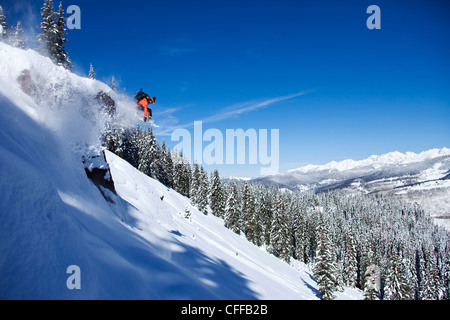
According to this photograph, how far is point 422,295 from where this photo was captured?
56562mm

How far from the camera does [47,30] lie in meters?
22.0

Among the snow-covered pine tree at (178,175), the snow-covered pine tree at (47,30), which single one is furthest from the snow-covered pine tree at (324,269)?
the snow-covered pine tree at (178,175)

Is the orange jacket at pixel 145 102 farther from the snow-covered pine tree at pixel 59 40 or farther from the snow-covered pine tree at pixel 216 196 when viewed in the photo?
the snow-covered pine tree at pixel 216 196

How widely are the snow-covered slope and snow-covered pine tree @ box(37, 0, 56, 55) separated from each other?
16.8 m

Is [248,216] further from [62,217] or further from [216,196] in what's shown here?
[62,217]

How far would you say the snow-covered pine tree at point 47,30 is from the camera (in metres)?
22.0

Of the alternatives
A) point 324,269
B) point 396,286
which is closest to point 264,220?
point 324,269

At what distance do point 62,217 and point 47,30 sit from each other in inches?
1081

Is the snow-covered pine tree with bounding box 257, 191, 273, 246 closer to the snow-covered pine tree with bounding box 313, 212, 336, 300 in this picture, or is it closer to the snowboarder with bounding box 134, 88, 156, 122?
the snow-covered pine tree with bounding box 313, 212, 336, 300

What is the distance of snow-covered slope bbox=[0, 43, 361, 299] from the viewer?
11.1 feet
